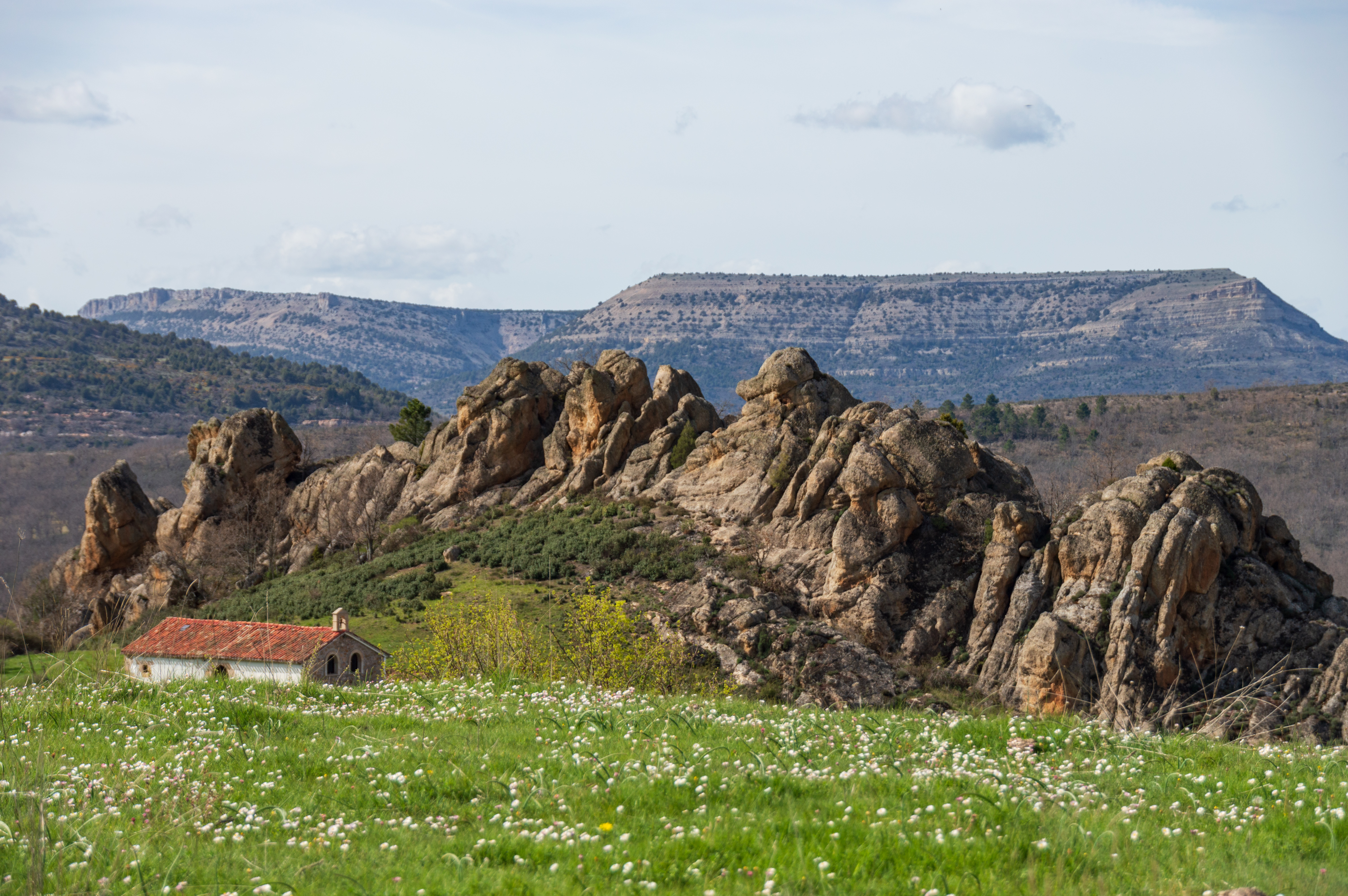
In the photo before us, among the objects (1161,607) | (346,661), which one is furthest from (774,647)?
(346,661)

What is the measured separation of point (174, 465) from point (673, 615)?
112434mm

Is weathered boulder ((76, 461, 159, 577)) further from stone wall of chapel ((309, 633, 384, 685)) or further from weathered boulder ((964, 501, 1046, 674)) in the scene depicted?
weathered boulder ((964, 501, 1046, 674))

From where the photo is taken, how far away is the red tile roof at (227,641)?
35.3 metres

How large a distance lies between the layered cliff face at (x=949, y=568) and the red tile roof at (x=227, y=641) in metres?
13.3

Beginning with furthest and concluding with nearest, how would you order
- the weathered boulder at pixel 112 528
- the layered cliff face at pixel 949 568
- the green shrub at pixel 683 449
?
the weathered boulder at pixel 112 528
the green shrub at pixel 683 449
the layered cliff face at pixel 949 568

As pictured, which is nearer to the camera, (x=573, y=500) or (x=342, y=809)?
(x=342, y=809)

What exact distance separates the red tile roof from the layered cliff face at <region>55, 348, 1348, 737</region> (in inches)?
525

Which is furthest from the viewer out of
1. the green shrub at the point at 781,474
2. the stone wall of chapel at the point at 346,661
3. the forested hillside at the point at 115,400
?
the forested hillside at the point at 115,400

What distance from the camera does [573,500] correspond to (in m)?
58.3

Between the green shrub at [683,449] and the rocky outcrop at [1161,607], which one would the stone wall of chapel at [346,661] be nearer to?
the green shrub at [683,449]

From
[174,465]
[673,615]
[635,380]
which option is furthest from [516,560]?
[174,465]

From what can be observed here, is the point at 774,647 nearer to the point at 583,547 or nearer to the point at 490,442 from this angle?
the point at 583,547

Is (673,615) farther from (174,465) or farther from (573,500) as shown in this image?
(174,465)

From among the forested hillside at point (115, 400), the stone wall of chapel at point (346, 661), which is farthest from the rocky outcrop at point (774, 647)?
the forested hillside at point (115, 400)
